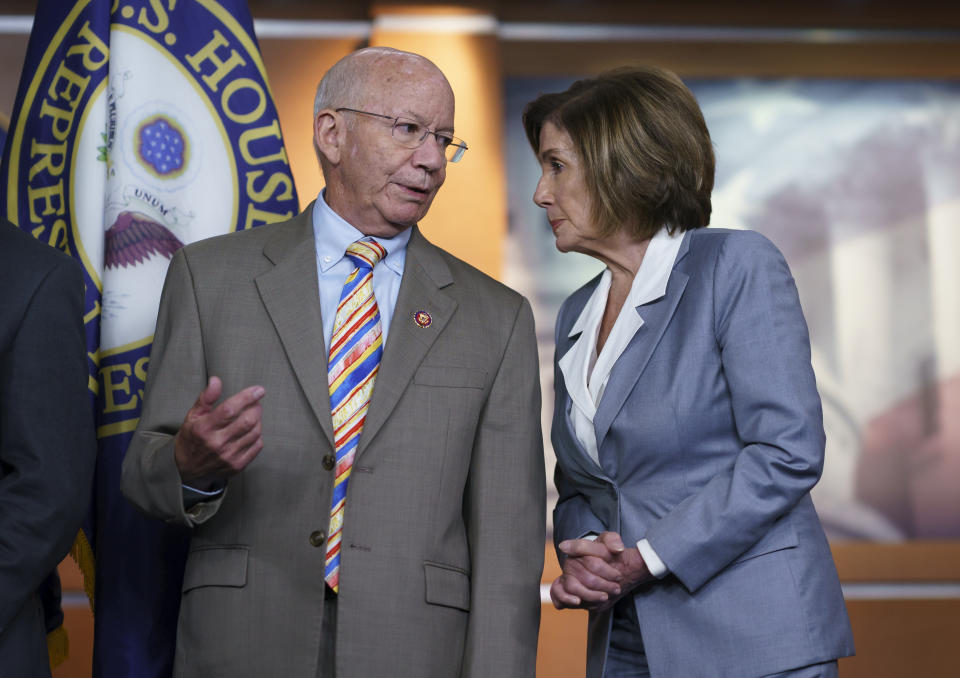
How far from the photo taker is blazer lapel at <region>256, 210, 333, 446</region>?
1.98 meters

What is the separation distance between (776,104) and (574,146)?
3066mm

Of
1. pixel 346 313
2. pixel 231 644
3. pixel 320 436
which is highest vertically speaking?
pixel 346 313

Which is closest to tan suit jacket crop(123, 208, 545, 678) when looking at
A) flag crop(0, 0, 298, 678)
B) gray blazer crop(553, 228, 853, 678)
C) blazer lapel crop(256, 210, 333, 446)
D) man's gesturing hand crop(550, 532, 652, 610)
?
blazer lapel crop(256, 210, 333, 446)

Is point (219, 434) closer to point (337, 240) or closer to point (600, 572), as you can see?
point (337, 240)

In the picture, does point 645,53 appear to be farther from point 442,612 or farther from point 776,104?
point 442,612

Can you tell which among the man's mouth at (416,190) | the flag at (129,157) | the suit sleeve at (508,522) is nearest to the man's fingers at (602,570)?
the suit sleeve at (508,522)

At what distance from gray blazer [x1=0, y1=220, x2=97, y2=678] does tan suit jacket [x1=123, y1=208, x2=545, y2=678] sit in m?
0.18

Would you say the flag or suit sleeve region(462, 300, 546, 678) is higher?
the flag

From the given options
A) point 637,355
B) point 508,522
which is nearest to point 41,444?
point 508,522

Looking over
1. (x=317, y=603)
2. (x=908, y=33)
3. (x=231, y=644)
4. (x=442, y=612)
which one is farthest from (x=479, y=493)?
(x=908, y=33)

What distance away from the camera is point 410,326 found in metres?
2.11

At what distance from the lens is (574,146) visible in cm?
239

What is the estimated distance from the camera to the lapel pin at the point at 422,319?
2.12m

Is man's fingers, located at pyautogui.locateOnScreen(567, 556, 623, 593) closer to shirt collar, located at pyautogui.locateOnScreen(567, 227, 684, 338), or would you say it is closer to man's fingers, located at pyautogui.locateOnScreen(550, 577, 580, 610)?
man's fingers, located at pyautogui.locateOnScreen(550, 577, 580, 610)
